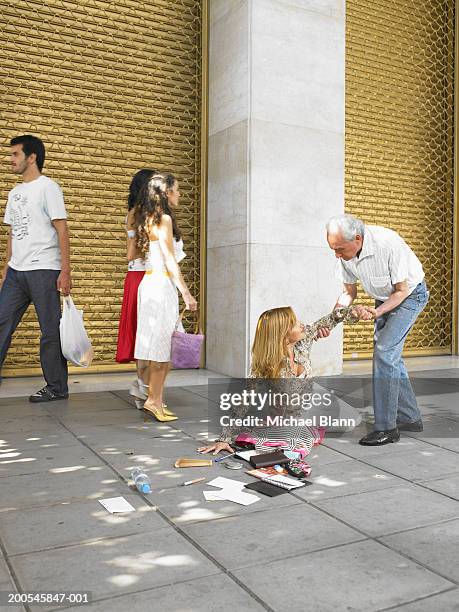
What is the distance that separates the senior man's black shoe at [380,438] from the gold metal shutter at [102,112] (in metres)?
3.65

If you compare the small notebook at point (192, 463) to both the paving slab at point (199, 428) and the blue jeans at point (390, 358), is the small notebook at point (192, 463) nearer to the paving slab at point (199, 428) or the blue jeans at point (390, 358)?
the paving slab at point (199, 428)

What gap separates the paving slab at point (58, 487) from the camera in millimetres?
3172

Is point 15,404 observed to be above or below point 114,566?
above

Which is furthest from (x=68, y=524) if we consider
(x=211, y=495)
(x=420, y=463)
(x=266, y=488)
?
(x=420, y=463)

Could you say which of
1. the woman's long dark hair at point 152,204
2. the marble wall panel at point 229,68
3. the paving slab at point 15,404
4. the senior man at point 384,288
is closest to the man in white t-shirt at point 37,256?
the paving slab at point 15,404

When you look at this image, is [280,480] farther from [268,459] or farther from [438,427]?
[438,427]

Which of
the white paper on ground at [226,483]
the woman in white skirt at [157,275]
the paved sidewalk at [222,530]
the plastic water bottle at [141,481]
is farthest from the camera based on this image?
the woman in white skirt at [157,275]

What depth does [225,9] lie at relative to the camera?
7.17 metres

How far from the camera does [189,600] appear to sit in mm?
2186

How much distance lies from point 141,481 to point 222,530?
0.67 metres

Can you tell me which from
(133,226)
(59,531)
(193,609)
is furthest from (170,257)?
(193,609)

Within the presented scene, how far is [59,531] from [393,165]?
24.5 ft

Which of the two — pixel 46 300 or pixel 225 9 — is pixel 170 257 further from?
pixel 225 9

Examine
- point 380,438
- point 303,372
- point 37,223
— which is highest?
point 37,223
